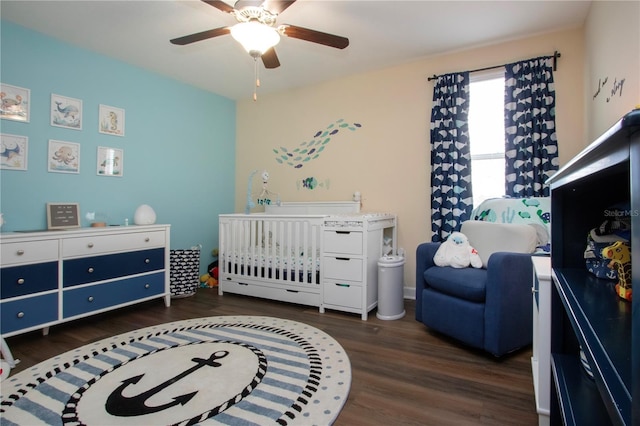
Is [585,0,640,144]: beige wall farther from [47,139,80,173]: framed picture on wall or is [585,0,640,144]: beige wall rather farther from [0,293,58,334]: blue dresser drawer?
[47,139,80,173]: framed picture on wall

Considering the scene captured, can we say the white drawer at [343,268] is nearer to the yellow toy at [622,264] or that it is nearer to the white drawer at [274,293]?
the white drawer at [274,293]

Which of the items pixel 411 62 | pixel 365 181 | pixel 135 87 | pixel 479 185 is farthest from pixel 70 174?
pixel 479 185

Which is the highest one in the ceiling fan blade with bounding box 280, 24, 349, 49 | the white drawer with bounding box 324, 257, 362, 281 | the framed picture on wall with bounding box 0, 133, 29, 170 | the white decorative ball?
the ceiling fan blade with bounding box 280, 24, 349, 49

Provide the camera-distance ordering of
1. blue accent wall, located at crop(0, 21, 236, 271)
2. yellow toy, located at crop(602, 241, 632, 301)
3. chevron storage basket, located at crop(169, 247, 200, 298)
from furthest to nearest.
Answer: chevron storage basket, located at crop(169, 247, 200, 298) → blue accent wall, located at crop(0, 21, 236, 271) → yellow toy, located at crop(602, 241, 632, 301)

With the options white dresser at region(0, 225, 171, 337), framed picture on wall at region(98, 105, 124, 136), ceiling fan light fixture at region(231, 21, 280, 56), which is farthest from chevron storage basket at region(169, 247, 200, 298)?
ceiling fan light fixture at region(231, 21, 280, 56)

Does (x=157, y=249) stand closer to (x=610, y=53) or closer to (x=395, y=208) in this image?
(x=395, y=208)

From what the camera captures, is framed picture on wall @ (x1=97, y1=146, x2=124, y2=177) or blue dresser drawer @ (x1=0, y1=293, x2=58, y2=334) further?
framed picture on wall @ (x1=97, y1=146, x2=124, y2=177)

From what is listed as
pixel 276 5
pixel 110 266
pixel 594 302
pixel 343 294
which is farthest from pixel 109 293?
pixel 594 302

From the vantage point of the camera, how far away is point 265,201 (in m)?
4.08

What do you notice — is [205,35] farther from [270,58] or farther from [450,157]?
[450,157]

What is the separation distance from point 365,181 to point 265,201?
1331mm

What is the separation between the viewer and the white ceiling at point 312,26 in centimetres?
231

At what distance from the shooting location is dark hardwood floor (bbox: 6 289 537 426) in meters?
1.44

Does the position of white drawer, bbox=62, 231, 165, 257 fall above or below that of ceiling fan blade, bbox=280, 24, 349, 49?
below
